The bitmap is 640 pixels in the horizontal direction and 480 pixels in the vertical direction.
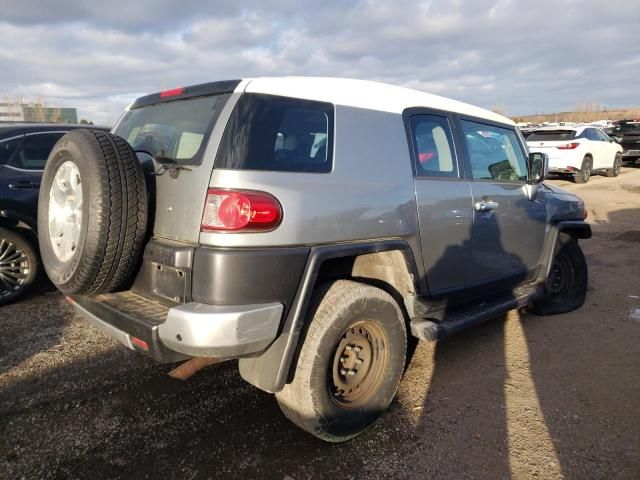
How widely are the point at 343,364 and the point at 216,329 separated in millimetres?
934

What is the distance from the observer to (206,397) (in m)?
3.07

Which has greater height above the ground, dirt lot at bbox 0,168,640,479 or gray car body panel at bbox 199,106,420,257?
gray car body panel at bbox 199,106,420,257

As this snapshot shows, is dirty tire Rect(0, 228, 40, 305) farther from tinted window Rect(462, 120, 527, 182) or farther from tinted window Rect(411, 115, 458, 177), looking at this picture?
tinted window Rect(462, 120, 527, 182)

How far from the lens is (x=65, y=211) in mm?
2555

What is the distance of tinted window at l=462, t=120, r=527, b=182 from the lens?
139 inches

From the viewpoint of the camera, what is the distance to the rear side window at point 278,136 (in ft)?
7.34

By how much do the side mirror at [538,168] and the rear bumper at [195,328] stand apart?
9.37 ft

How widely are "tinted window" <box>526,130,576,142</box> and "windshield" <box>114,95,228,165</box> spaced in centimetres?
1344

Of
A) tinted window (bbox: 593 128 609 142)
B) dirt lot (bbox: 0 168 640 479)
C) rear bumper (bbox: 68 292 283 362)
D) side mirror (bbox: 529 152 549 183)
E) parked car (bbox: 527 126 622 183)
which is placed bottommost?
dirt lot (bbox: 0 168 640 479)

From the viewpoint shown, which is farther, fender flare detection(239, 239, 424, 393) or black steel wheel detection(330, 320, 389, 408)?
black steel wheel detection(330, 320, 389, 408)

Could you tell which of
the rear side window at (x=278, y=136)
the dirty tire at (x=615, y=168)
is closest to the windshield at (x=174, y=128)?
the rear side window at (x=278, y=136)

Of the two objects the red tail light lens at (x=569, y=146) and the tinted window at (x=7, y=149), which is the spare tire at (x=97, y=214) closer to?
the tinted window at (x=7, y=149)

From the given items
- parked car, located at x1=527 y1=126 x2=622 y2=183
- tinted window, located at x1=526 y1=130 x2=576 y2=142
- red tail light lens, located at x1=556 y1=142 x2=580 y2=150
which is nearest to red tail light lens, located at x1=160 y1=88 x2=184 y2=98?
parked car, located at x1=527 y1=126 x2=622 y2=183

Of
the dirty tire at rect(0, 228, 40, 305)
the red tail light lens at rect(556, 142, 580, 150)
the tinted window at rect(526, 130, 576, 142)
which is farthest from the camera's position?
the tinted window at rect(526, 130, 576, 142)
